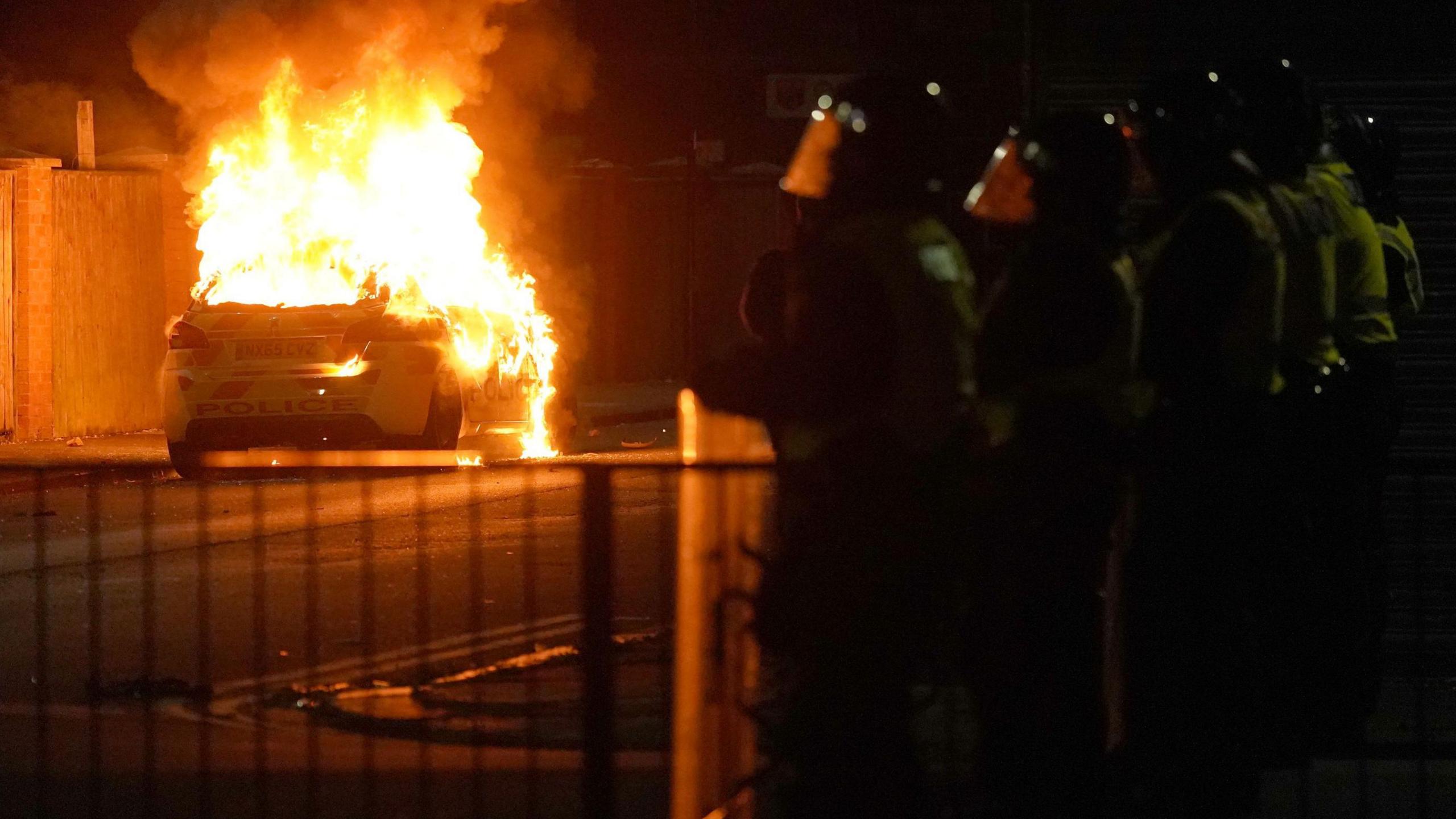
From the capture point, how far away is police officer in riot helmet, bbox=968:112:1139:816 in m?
5.18

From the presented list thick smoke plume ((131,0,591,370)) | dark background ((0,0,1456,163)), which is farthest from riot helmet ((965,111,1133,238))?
thick smoke plume ((131,0,591,370))

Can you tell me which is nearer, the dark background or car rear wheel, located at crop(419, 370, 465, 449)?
the dark background

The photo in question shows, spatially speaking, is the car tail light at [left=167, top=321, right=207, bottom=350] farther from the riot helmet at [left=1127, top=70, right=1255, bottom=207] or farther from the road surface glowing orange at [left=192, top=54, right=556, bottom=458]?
the riot helmet at [left=1127, top=70, right=1255, bottom=207]

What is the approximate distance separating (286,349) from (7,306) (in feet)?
17.9

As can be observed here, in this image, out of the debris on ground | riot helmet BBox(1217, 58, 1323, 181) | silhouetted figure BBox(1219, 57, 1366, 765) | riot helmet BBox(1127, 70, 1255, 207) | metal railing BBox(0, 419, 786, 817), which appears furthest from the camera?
the debris on ground

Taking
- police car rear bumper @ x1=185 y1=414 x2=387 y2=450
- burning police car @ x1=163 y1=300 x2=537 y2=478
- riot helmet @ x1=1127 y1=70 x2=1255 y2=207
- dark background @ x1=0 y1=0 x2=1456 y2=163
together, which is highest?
dark background @ x1=0 y1=0 x2=1456 y2=163

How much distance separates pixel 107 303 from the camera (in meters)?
21.0

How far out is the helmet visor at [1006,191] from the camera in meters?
→ 5.39

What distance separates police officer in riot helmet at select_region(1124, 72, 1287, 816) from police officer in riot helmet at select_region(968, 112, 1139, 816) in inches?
12.7

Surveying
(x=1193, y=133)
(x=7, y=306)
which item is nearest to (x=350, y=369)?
(x=7, y=306)

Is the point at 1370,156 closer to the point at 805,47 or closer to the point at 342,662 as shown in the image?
the point at 342,662

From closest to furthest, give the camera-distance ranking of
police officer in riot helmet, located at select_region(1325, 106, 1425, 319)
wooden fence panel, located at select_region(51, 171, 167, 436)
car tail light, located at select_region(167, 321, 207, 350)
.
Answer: police officer in riot helmet, located at select_region(1325, 106, 1425, 319)
car tail light, located at select_region(167, 321, 207, 350)
wooden fence panel, located at select_region(51, 171, 167, 436)

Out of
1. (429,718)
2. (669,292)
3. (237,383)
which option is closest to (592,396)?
(669,292)

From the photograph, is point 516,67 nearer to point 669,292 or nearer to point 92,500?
point 669,292
